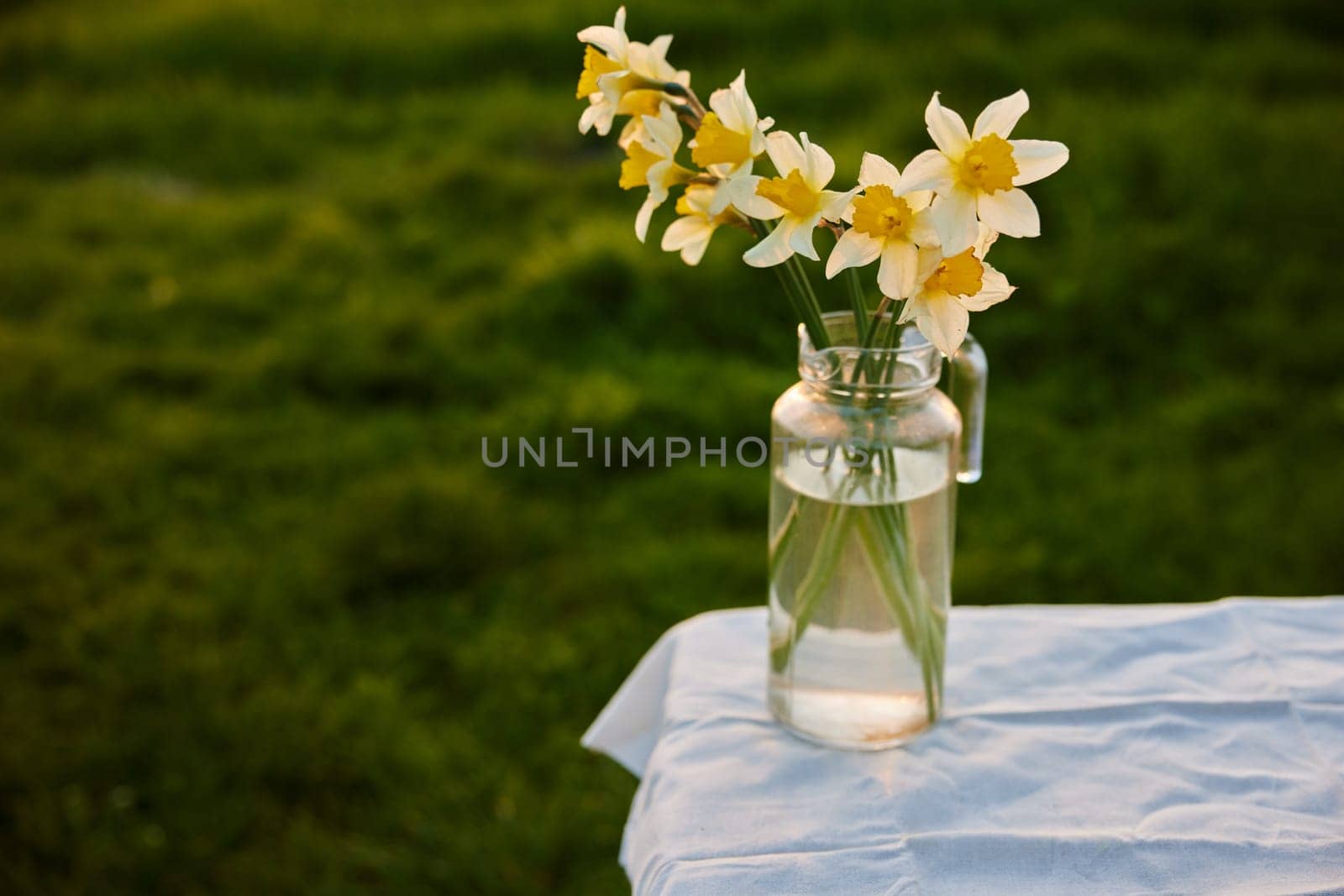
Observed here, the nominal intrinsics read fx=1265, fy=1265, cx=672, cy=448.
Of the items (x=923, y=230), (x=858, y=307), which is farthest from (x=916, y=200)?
(x=858, y=307)

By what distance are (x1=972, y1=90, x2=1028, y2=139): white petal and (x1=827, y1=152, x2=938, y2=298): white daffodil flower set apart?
58 millimetres

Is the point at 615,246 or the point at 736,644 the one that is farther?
the point at 615,246

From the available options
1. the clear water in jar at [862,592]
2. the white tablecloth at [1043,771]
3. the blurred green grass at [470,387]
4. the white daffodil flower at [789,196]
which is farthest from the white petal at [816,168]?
the blurred green grass at [470,387]

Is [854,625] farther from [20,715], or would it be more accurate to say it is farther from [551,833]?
[20,715]

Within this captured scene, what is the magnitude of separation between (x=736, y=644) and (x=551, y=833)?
96 centimetres

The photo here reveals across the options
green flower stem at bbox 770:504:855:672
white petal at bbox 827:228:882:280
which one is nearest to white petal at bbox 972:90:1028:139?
white petal at bbox 827:228:882:280

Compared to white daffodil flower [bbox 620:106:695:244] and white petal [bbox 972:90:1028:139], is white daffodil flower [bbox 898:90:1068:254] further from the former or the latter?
white daffodil flower [bbox 620:106:695:244]

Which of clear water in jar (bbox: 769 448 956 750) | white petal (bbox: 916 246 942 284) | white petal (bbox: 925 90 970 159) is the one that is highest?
white petal (bbox: 925 90 970 159)

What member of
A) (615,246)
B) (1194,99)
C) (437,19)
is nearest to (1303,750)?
(615,246)

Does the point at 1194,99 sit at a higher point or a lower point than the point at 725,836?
higher

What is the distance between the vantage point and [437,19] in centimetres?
488

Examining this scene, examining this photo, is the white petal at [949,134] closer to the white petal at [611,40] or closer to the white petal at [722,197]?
the white petal at [722,197]

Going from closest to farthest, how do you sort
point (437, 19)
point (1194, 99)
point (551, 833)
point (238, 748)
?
point (551, 833)
point (238, 748)
point (1194, 99)
point (437, 19)

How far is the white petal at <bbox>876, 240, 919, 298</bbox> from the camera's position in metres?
0.88
